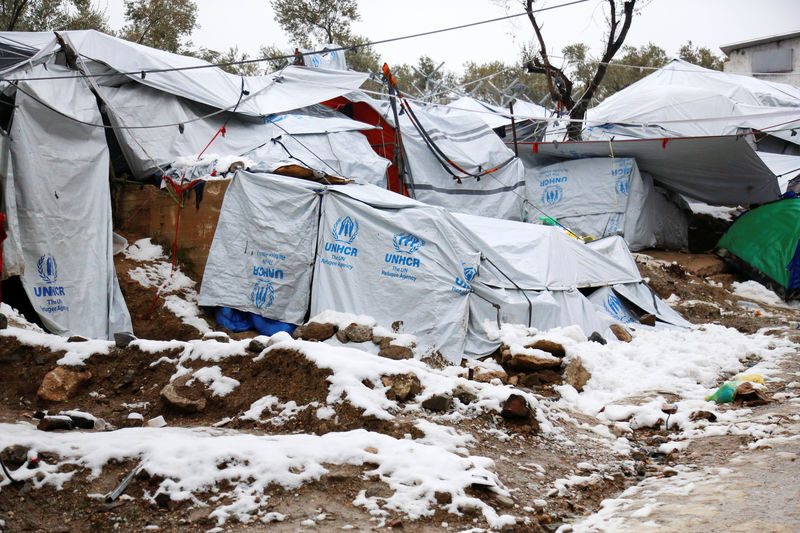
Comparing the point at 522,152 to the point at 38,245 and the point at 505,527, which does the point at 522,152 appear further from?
the point at 505,527

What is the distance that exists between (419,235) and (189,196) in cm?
322

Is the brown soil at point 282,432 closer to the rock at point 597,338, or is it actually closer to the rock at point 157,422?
the rock at point 157,422

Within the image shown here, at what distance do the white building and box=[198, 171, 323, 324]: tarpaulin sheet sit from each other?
18.9m

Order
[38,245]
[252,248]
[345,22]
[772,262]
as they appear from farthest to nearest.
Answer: [345,22] < [772,262] < [252,248] < [38,245]

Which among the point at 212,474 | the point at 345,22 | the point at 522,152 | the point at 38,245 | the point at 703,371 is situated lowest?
Answer: the point at 703,371

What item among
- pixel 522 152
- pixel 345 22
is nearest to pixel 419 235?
pixel 522 152

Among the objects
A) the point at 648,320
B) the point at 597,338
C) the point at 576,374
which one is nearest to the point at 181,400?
the point at 576,374

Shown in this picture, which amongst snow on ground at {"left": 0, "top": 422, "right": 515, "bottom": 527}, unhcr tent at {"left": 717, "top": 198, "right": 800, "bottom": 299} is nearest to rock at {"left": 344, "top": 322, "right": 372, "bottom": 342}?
snow on ground at {"left": 0, "top": 422, "right": 515, "bottom": 527}

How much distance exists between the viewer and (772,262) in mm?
11211

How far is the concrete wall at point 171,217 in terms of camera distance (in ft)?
28.7

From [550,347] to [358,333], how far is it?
1.73 m

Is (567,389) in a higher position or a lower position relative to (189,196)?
lower

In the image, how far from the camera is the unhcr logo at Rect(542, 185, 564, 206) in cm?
1268

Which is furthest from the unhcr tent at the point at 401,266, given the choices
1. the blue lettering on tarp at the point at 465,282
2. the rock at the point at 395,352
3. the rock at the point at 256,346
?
the rock at the point at 256,346
